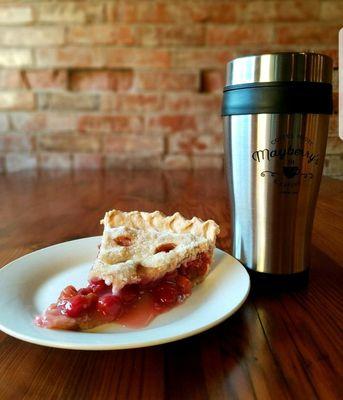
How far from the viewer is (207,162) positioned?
186cm

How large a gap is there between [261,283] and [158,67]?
60.3 inches

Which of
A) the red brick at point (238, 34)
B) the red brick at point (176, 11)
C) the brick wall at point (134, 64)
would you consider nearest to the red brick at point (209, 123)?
the brick wall at point (134, 64)

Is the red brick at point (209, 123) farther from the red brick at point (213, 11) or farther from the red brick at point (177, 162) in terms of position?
the red brick at point (213, 11)

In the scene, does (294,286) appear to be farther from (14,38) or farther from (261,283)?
(14,38)

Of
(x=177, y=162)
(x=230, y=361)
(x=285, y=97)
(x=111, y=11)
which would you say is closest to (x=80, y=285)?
(x=230, y=361)

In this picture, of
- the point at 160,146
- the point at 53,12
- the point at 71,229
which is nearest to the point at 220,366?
the point at 71,229

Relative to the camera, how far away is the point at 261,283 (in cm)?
45

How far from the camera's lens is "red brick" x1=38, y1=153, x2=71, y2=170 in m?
1.86

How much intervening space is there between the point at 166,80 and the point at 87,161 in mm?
554

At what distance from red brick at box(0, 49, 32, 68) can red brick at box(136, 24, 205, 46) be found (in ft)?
1.77

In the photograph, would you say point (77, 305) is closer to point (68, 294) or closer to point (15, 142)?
point (68, 294)

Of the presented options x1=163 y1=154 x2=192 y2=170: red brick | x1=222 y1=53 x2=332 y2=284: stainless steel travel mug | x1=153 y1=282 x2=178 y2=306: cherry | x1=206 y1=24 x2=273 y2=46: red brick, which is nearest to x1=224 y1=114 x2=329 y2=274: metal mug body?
x1=222 y1=53 x2=332 y2=284: stainless steel travel mug

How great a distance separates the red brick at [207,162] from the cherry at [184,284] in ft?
4.77

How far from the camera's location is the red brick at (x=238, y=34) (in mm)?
1771
